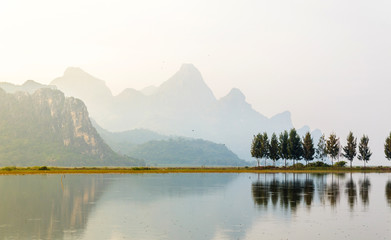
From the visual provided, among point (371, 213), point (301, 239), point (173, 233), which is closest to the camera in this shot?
point (301, 239)

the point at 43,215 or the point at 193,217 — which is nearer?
the point at 193,217

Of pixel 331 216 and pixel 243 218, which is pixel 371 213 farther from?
pixel 243 218

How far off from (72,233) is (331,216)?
30343 mm

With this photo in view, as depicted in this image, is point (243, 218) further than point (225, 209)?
No

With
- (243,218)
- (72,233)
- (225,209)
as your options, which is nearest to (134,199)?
(225,209)

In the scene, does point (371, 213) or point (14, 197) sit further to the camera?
point (14, 197)

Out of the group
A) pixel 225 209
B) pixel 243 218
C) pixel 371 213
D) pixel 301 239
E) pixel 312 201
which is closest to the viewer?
pixel 301 239

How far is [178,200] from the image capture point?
2832 inches

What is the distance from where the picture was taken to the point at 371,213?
5616 cm

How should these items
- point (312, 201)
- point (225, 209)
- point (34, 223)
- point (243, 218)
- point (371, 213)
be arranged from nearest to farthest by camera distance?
1. point (34, 223)
2. point (243, 218)
3. point (371, 213)
4. point (225, 209)
5. point (312, 201)

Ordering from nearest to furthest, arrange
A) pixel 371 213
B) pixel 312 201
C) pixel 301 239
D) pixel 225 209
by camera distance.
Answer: pixel 301 239 < pixel 371 213 < pixel 225 209 < pixel 312 201

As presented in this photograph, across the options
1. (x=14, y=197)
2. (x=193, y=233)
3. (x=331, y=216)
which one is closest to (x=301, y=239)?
(x=193, y=233)

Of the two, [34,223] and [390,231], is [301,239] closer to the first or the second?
[390,231]

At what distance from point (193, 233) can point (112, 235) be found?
765cm
